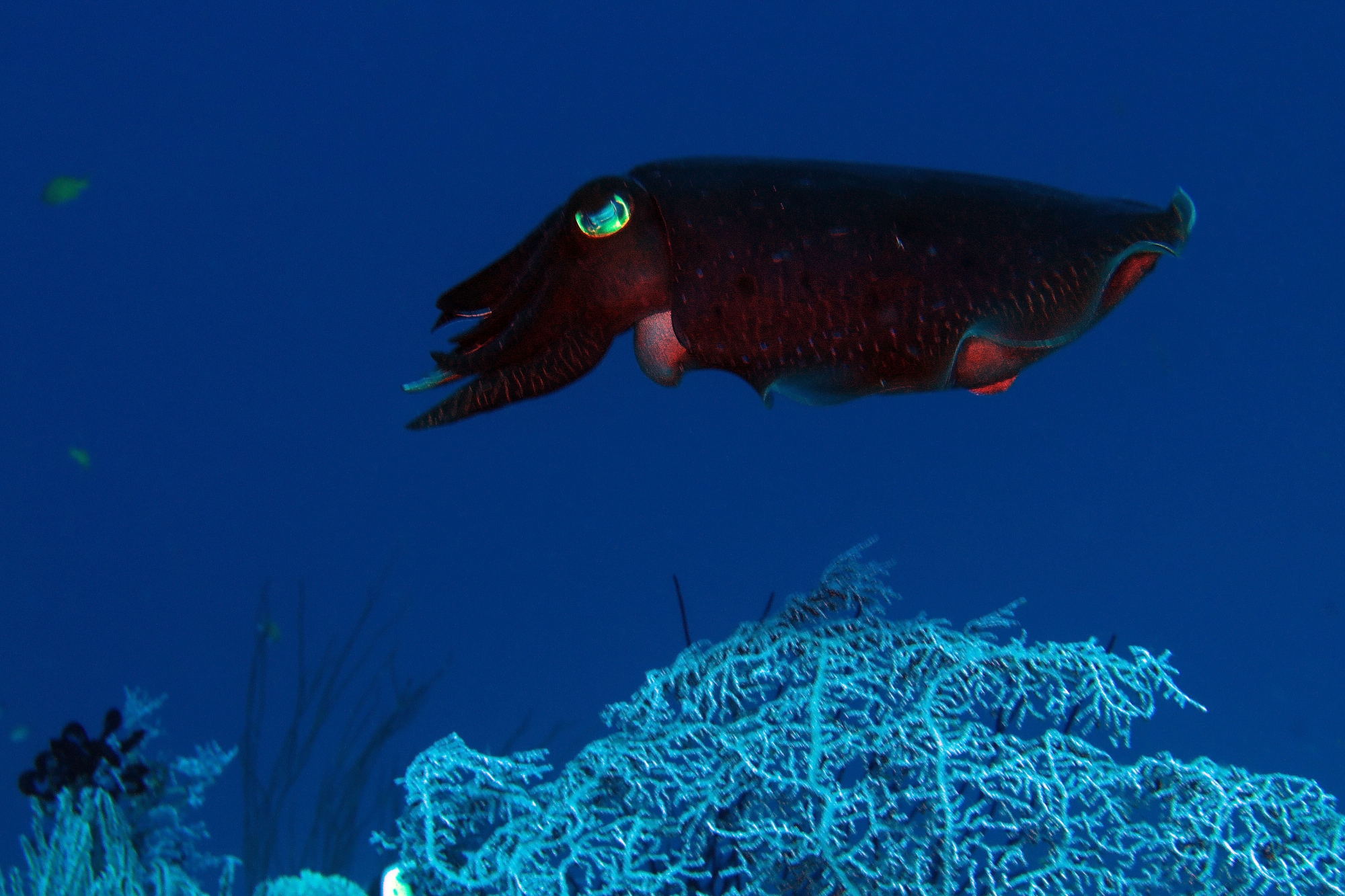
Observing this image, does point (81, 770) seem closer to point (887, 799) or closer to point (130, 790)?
point (130, 790)

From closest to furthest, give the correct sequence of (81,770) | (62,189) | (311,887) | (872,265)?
(872,265) → (311,887) → (81,770) → (62,189)

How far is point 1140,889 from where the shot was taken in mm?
1847

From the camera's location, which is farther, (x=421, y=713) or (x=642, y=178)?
→ (x=421, y=713)

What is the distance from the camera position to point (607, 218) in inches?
74.7

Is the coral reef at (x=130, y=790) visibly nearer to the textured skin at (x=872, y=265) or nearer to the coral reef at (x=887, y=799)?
the coral reef at (x=887, y=799)

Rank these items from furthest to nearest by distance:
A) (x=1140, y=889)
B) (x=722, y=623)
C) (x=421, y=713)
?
(x=722, y=623) < (x=421, y=713) < (x=1140, y=889)

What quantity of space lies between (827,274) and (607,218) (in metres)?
0.56

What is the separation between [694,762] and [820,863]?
0.41 meters

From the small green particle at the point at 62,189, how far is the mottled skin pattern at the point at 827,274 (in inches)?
408

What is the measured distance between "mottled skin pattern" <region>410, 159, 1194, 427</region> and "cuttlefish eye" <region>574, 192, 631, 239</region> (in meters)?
0.01

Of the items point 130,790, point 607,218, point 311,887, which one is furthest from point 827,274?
point 130,790

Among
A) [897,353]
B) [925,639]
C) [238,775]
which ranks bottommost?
[925,639]

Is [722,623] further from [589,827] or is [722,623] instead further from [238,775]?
[589,827]

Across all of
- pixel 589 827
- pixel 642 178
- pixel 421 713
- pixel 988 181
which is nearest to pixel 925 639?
pixel 589 827
